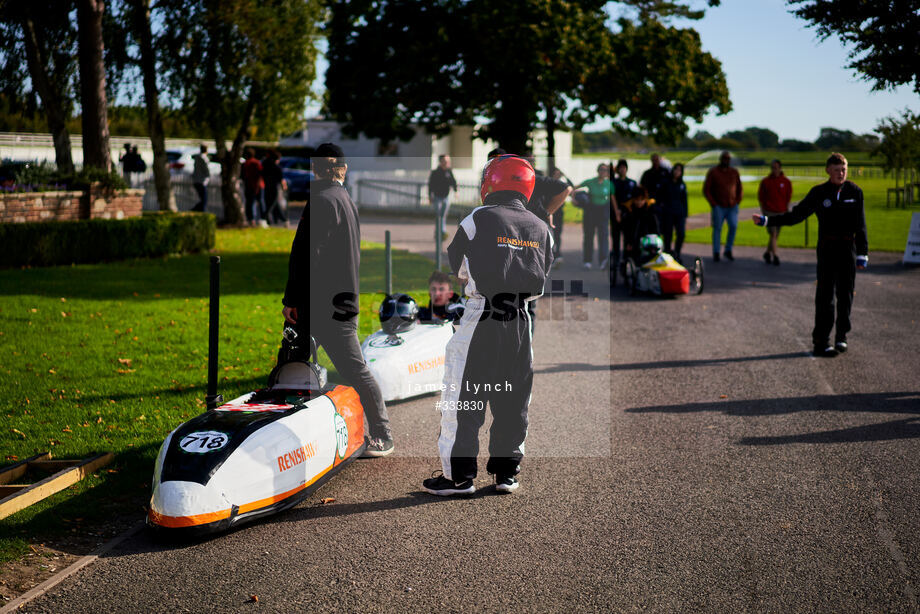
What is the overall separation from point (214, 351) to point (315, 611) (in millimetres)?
2420

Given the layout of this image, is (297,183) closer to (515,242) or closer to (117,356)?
(117,356)

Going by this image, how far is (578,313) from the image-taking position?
40.6 ft

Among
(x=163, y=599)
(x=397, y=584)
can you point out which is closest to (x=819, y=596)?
(x=397, y=584)

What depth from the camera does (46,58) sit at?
823 inches

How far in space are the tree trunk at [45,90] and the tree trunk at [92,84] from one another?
64 centimetres

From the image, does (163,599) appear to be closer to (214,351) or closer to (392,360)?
(214,351)

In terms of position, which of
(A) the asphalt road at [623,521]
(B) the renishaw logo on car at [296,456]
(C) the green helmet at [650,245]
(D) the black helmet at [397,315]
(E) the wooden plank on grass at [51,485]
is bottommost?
(A) the asphalt road at [623,521]

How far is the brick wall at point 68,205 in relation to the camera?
15250 mm

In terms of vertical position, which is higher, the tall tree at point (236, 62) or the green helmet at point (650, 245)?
the tall tree at point (236, 62)

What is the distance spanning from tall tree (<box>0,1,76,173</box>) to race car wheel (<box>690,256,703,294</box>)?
1263cm

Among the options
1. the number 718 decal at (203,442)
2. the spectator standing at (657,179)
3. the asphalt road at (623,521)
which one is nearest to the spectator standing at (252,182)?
the spectator standing at (657,179)

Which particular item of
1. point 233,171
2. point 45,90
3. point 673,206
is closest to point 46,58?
point 45,90

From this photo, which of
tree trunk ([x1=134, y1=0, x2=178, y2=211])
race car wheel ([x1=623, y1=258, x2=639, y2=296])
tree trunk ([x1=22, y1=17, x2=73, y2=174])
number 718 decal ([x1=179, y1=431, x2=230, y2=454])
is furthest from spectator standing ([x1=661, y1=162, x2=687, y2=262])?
tree trunk ([x1=134, y1=0, x2=178, y2=211])

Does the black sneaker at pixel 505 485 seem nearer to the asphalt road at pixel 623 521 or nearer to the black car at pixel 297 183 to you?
the asphalt road at pixel 623 521
